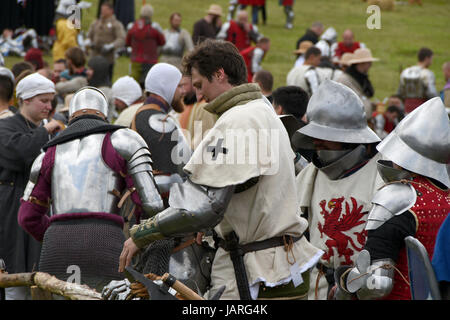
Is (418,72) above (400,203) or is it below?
below

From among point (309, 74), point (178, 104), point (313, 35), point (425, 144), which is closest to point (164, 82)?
point (178, 104)

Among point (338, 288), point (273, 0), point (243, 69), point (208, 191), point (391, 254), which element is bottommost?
point (273, 0)

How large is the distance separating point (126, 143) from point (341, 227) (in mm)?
1270

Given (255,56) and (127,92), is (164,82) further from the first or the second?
(255,56)

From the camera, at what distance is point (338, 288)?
381 cm

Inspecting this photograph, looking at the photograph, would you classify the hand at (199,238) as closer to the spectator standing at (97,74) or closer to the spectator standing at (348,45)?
the spectator standing at (97,74)

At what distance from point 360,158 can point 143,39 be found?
446 inches

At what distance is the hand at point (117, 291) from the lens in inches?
132

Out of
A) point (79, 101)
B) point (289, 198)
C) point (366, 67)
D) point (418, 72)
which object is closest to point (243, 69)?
point (289, 198)

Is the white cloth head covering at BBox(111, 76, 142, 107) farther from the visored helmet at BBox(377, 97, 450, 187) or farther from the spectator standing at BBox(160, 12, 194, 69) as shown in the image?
the spectator standing at BBox(160, 12, 194, 69)

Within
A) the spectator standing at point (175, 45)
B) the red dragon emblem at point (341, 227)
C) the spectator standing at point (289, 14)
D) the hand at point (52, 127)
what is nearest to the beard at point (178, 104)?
the hand at point (52, 127)

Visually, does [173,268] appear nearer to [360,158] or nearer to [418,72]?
[360,158]

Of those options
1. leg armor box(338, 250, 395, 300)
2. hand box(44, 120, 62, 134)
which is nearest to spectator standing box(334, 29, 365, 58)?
hand box(44, 120, 62, 134)

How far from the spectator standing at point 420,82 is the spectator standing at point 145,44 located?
183 inches
